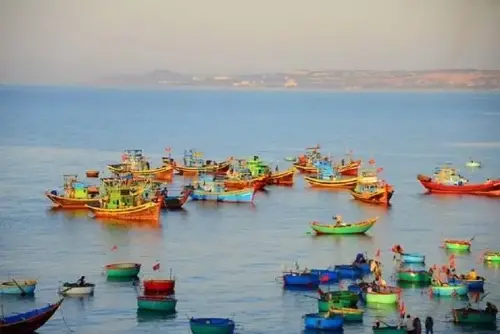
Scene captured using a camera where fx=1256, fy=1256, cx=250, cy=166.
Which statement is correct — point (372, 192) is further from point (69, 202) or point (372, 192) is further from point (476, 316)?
point (476, 316)

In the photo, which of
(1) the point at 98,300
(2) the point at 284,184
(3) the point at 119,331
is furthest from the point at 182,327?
(2) the point at 284,184

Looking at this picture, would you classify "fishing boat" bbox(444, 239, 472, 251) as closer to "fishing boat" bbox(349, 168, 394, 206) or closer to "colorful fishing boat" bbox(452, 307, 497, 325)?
"colorful fishing boat" bbox(452, 307, 497, 325)

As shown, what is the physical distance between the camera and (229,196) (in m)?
28.2

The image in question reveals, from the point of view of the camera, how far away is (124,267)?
18.5m

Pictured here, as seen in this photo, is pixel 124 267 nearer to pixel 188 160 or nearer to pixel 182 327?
pixel 182 327

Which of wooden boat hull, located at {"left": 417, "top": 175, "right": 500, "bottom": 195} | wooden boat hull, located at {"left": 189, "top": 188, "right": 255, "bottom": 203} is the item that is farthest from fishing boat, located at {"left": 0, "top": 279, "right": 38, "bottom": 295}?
wooden boat hull, located at {"left": 417, "top": 175, "right": 500, "bottom": 195}

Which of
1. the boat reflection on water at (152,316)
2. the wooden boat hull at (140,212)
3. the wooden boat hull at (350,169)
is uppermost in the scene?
the wooden boat hull at (350,169)

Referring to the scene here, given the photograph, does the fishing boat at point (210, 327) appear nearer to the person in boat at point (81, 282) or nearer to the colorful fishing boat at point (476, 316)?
the person in boat at point (81, 282)

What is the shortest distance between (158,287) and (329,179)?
1439cm

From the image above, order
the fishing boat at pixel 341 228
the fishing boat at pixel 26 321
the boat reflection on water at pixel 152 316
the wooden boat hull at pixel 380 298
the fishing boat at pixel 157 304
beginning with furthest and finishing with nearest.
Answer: the fishing boat at pixel 341 228
the wooden boat hull at pixel 380 298
the fishing boat at pixel 157 304
the boat reflection on water at pixel 152 316
the fishing boat at pixel 26 321

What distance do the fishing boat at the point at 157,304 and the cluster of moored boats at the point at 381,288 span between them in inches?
72.2

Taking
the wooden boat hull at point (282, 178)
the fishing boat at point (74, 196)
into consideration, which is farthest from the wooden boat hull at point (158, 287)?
the wooden boat hull at point (282, 178)

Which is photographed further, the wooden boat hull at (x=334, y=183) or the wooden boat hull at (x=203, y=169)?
the wooden boat hull at (x=203, y=169)

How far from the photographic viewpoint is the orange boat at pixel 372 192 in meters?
27.5
